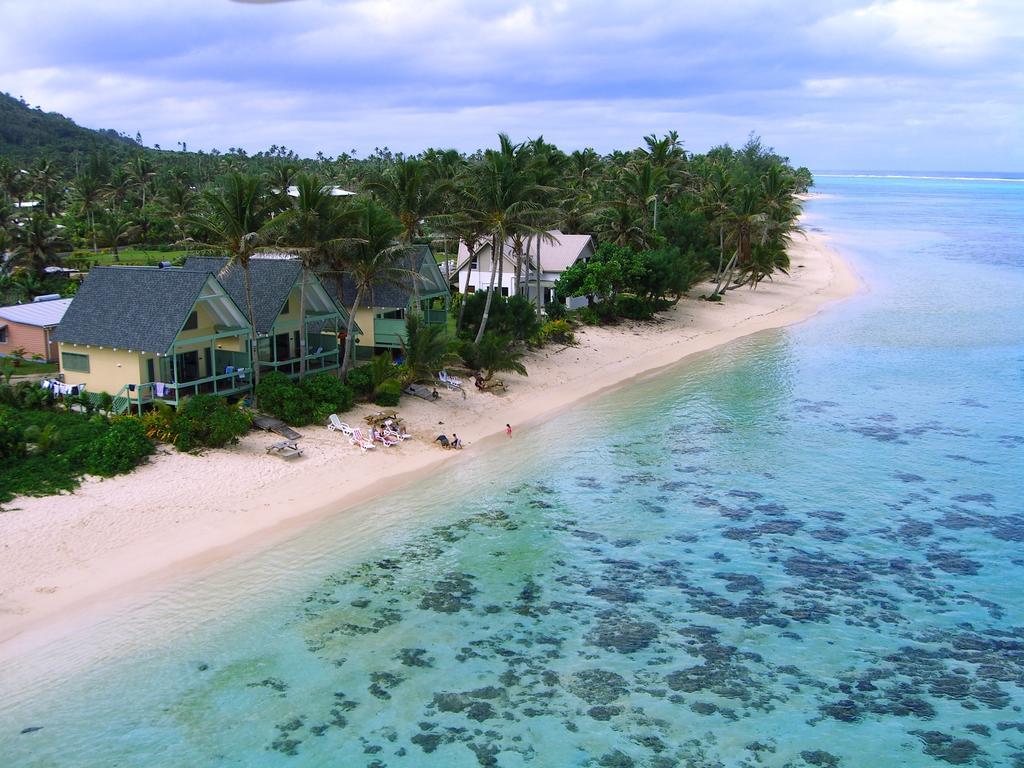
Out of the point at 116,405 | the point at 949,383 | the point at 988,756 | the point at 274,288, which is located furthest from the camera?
the point at 949,383

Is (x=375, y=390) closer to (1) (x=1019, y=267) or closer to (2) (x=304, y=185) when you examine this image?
(2) (x=304, y=185)

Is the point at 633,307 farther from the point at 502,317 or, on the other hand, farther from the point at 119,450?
the point at 119,450

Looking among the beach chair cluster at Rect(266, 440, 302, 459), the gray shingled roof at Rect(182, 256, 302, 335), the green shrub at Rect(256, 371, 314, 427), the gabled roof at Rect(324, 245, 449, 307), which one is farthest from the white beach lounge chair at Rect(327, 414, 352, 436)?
the gabled roof at Rect(324, 245, 449, 307)

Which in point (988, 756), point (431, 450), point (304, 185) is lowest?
point (988, 756)

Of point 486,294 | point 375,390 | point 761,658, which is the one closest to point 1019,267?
point 486,294

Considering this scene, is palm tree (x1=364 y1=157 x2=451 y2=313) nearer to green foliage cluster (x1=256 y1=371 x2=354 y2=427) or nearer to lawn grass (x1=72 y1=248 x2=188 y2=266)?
green foliage cluster (x1=256 y1=371 x2=354 y2=427)

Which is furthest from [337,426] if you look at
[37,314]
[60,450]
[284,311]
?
[37,314]

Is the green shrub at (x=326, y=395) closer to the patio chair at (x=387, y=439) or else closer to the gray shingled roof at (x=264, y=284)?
the patio chair at (x=387, y=439)
